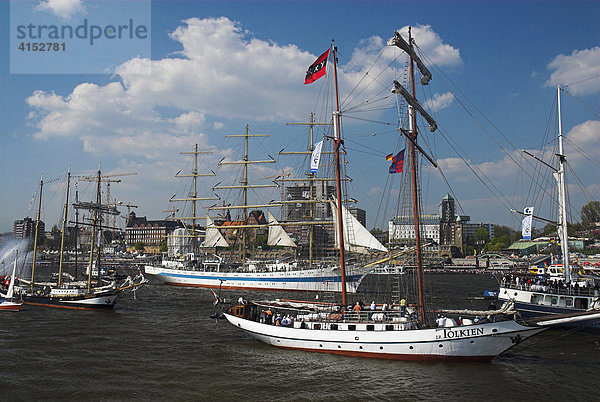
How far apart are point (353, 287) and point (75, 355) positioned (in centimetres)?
4267

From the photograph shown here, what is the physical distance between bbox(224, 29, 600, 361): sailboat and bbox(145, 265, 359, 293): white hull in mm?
34762

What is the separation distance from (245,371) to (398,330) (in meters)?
9.31

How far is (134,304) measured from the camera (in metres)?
53.7

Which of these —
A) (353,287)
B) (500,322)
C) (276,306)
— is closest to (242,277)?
(353,287)

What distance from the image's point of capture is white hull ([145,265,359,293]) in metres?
68.2

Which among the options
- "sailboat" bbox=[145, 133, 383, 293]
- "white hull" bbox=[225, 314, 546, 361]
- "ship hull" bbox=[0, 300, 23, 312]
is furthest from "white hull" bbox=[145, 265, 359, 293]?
"white hull" bbox=[225, 314, 546, 361]

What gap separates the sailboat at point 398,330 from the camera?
81.1ft

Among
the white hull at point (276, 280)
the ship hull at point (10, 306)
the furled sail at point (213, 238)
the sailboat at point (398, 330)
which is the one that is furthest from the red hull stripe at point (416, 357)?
the furled sail at point (213, 238)

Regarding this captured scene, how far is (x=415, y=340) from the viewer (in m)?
25.6

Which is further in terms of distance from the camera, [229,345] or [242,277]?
[242,277]

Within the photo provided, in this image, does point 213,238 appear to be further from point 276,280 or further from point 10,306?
point 10,306

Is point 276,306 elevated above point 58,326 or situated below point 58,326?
above

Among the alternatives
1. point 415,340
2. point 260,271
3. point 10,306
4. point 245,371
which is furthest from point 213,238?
point 415,340

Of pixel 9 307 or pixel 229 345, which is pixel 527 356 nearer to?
pixel 229 345
